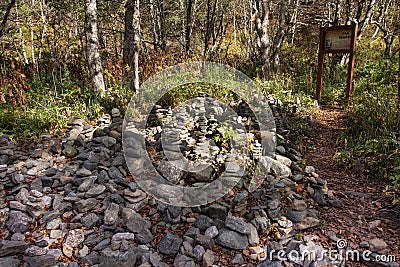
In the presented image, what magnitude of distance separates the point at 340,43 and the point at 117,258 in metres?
6.33

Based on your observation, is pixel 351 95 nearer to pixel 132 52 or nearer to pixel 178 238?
Answer: pixel 132 52

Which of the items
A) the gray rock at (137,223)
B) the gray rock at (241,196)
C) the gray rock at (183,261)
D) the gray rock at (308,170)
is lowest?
the gray rock at (183,261)

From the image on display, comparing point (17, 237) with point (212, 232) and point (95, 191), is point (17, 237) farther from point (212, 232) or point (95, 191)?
point (212, 232)

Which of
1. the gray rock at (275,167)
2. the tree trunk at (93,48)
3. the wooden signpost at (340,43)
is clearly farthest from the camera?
the wooden signpost at (340,43)

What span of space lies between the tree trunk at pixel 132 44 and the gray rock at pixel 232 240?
3.56 meters

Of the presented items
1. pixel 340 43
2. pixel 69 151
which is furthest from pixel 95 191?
pixel 340 43

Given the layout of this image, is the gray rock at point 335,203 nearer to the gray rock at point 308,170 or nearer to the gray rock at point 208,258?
the gray rock at point 308,170

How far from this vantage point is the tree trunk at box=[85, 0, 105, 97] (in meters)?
→ 5.58

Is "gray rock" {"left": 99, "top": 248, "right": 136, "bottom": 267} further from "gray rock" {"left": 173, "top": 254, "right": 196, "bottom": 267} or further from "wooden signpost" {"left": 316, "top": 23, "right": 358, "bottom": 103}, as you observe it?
"wooden signpost" {"left": 316, "top": 23, "right": 358, "bottom": 103}

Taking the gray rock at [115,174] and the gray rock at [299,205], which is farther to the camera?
the gray rock at [115,174]

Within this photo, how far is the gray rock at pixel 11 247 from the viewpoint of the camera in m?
2.43

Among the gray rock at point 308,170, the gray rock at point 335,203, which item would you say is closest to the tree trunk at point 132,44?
the gray rock at point 308,170

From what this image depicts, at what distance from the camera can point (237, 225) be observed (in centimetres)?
276

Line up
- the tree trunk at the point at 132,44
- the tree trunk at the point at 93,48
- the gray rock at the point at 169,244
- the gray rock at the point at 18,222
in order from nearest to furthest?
the gray rock at the point at 169,244
the gray rock at the point at 18,222
the tree trunk at the point at 132,44
the tree trunk at the point at 93,48
